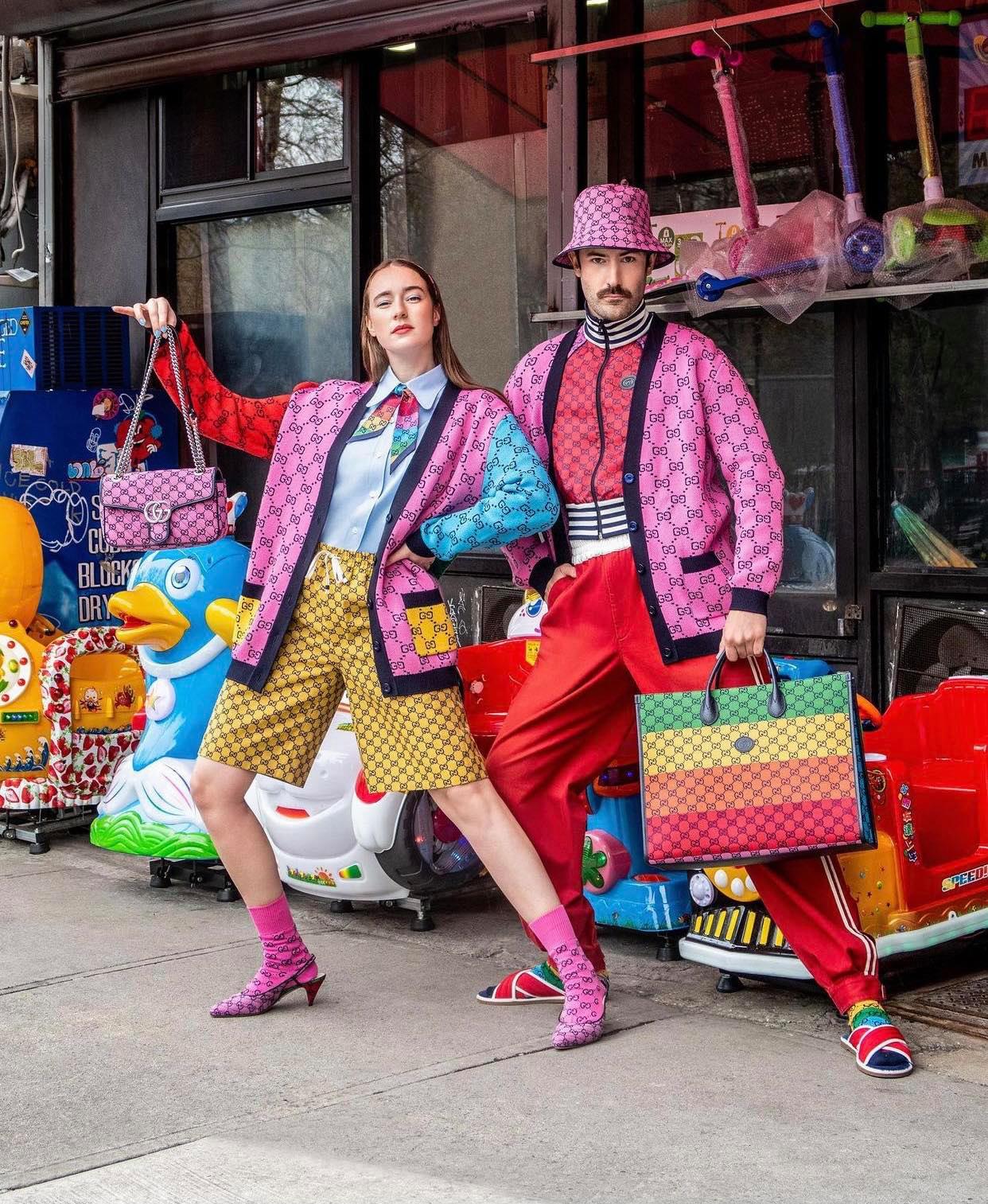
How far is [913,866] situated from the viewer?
4262mm

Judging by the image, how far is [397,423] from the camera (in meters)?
4.14

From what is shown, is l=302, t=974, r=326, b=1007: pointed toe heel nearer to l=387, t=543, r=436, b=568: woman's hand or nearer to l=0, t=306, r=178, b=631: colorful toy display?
l=387, t=543, r=436, b=568: woman's hand

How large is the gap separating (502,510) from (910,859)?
53.6 inches

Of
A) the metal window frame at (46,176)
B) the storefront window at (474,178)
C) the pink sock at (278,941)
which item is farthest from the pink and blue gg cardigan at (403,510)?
the metal window frame at (46,176)

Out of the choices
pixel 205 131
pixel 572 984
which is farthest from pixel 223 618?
pixel 205 131

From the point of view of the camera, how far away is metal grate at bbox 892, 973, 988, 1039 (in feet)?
13.4

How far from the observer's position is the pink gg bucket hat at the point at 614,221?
4.14m

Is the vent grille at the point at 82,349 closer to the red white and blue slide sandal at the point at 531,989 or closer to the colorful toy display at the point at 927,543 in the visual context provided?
the colorful toy display at the point at 927,543

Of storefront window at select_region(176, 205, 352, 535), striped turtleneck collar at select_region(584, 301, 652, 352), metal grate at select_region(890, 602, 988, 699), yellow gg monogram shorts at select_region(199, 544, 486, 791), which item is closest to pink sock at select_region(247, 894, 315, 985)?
yellow gg monogram shorts at select_region(199, 544, 486, 791)

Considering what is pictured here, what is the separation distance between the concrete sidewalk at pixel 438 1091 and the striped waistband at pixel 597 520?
119 centimetres

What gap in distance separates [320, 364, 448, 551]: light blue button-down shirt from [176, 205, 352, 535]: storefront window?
9.96ft

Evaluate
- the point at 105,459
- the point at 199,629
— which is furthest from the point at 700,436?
the point at 105,459

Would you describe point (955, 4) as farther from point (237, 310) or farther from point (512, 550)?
point (237, 310)

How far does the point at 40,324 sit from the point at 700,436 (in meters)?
3.89
